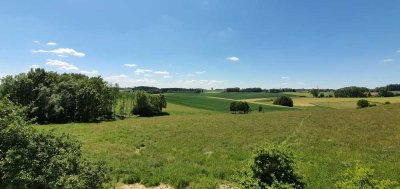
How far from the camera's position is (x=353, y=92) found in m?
138

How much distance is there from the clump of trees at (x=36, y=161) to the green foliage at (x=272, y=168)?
434 cm

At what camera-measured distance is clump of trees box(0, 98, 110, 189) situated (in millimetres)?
7043

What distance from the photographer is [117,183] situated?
11867 millimetres

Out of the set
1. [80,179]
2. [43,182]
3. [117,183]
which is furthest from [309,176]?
[43,182]

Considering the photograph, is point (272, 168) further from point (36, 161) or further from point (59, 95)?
point (59, 95)

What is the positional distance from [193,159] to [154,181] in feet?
16.1

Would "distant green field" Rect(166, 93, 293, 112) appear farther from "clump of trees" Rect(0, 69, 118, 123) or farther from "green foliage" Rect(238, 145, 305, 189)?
"green foliage" Rect(238, 145, 305, 189)

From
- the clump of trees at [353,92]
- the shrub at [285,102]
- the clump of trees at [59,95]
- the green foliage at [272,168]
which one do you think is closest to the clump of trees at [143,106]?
the clump of trees at [59,95]

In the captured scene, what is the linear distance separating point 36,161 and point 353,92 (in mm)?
151846

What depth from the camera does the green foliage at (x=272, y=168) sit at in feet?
25.1

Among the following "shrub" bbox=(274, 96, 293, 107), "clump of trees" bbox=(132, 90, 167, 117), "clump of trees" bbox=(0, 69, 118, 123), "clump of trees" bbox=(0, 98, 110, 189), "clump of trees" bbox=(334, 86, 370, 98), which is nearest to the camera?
"clump of trees" bbox=(0, 98, 110, 189)

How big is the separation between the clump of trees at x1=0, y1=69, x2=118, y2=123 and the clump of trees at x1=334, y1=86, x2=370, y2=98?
11607 centimetres

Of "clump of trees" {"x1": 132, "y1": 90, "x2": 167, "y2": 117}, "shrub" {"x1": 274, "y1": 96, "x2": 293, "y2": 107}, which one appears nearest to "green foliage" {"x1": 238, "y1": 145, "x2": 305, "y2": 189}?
"clump of trees" {"x1": 132, "y1": 90, "x2": 167, "y2": 117}

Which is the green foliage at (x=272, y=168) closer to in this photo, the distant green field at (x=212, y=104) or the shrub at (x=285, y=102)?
the distant green field at (x=212, y=104)
